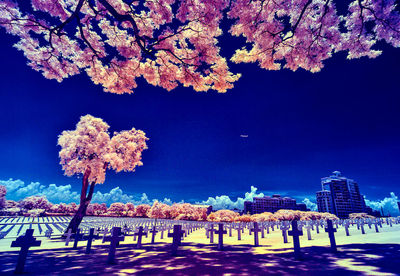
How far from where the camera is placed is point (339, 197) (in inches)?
6575

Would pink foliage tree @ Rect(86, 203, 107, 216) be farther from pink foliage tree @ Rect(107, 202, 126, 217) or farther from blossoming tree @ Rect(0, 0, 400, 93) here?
blossoming tree @ Rect(0, 0, 400, 93)

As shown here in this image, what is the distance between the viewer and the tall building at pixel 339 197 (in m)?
163

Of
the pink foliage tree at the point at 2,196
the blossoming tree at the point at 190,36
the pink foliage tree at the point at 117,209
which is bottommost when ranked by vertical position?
the pink foliage tree at the point at 117,209

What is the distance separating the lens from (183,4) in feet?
17.6

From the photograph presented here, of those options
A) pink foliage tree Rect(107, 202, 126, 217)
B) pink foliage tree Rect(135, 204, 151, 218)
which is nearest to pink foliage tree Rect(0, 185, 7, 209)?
pink foliage tree Rect(107, 202, 126, 217)

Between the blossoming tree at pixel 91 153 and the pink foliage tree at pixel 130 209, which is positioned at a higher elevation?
the blossoming tree at pixel 91 153

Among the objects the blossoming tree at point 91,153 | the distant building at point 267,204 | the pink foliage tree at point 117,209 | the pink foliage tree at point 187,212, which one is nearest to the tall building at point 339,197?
the distant building at point 267,204

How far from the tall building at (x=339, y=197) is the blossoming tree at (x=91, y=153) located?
20810 cm

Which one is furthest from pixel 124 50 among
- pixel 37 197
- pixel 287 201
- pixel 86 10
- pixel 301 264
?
pixel 287 201

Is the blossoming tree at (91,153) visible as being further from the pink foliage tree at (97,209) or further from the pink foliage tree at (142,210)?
the pink foliage tree at (97,209)

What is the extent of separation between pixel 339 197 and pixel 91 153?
8784 inches

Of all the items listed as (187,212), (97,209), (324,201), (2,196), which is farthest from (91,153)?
(324,201)

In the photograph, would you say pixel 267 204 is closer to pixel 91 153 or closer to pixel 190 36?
pixel 91 153

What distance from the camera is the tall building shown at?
535 feet
